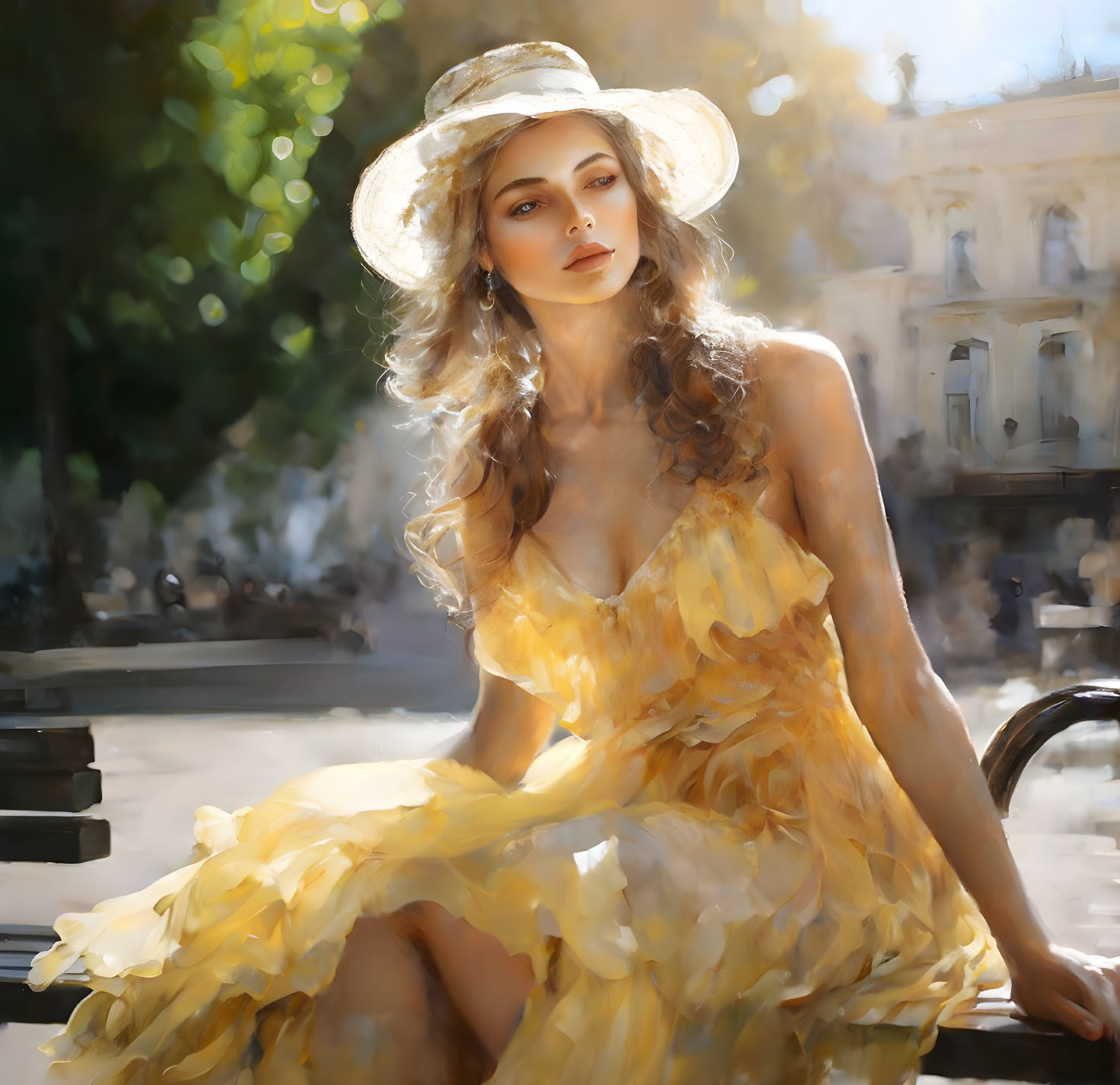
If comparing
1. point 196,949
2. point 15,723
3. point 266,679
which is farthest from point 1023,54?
point 266,679

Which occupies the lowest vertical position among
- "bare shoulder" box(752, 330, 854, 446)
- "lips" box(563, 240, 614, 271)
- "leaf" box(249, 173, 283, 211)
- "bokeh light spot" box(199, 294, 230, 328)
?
"bare shoulder" box(752, 330, 854, 446)

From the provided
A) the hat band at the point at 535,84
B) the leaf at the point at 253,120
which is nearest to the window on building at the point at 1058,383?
the leaf at the point at 253,120

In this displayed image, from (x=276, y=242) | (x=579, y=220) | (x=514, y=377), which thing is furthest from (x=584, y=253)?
(x=276, y=242)

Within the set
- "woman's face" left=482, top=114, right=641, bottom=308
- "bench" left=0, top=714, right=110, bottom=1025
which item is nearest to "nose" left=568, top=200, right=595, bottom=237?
"woman's face" left=482, top=114, right=641, bottom=308

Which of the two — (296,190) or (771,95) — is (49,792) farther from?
(771,95)

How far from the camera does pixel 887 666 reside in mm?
1504

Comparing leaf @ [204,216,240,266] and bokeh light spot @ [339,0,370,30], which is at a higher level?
bokeh light spot @ [339,0,370,30]

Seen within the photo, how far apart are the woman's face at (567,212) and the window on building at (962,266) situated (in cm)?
519

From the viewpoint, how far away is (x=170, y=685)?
31.0 ft

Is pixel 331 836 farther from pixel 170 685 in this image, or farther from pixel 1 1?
pixel 170 685

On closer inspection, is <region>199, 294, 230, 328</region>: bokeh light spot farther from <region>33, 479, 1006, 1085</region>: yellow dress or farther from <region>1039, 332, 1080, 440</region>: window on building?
<region>33, 479, 1006, 1085</region>: yellow dress

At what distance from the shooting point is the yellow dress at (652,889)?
4.26ft

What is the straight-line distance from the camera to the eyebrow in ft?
5.73

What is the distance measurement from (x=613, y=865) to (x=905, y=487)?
17.9 feet
